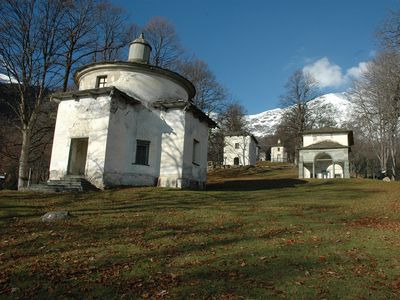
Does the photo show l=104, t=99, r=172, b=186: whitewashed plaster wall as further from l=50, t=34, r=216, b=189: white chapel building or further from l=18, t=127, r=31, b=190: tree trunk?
l=18, t=127, r=31, b=190: tree trunk

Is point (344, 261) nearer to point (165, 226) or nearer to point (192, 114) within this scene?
point (165, 226)

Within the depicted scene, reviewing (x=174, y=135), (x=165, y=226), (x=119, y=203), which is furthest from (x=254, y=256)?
(x=174, y=135)

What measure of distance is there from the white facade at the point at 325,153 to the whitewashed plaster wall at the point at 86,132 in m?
22.0

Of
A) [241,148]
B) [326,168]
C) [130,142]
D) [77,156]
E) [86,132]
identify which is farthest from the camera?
[241,148]

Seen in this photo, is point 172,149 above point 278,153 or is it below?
below

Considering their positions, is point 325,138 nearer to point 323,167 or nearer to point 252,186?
point 323,167

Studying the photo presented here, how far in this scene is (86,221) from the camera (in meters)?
10.2

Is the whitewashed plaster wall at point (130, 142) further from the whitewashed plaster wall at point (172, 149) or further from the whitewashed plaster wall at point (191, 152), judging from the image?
the whitewashed plaster wall at point (191, 152)

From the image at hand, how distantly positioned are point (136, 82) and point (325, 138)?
76.8 feet

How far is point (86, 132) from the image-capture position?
1961 cm

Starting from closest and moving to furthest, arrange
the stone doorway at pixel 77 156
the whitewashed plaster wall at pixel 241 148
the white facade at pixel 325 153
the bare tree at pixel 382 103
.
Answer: the stone doorway at pixel 77 156, the bare tree at pixel 382 103, the white facade at pixel 325 153, the whitewashed plaster wall at pixel 241 148

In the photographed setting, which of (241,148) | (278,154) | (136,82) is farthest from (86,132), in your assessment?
(278,154)

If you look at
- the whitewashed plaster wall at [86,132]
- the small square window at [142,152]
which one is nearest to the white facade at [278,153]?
the small square window at [142,152]

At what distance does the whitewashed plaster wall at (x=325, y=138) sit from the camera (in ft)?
117
